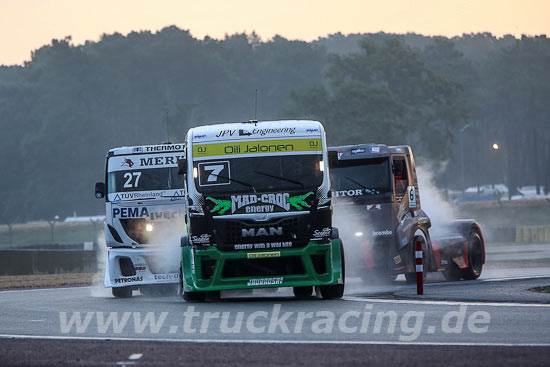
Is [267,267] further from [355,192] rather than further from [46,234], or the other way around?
[46,234]

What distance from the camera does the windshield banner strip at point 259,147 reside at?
1769 centimetres

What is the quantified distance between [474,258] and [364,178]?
3.74 metres

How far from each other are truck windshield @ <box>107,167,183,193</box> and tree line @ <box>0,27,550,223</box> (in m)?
74.8

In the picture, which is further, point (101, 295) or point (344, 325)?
point (101, 295)

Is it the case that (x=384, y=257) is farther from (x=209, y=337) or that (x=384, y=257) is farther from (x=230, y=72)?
(x=230, y=72)

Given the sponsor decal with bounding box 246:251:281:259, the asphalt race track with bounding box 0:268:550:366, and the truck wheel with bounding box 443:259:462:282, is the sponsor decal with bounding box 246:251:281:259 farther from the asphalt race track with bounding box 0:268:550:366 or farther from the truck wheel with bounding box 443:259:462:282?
the truck wheel with bounding box 443:259:462:282

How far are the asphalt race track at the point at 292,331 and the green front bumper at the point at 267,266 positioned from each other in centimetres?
33

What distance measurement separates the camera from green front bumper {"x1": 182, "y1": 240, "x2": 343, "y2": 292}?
17.2 meters

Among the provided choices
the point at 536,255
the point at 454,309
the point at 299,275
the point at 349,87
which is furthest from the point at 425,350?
the point at 349,87

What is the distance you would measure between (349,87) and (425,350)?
89607 millimetres

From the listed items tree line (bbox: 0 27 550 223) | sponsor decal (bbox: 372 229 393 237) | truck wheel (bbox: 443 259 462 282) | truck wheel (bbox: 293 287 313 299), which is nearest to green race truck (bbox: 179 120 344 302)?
truck wheel (bbox: 293 287 313 299)

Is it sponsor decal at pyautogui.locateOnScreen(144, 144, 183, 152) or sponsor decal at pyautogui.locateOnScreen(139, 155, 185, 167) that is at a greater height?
sponsor decal at pyautogui.locateOnScreen(144, 144, 183, 152)

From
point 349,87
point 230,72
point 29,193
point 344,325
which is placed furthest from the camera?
point 230,72

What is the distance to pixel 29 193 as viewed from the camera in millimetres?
123000
